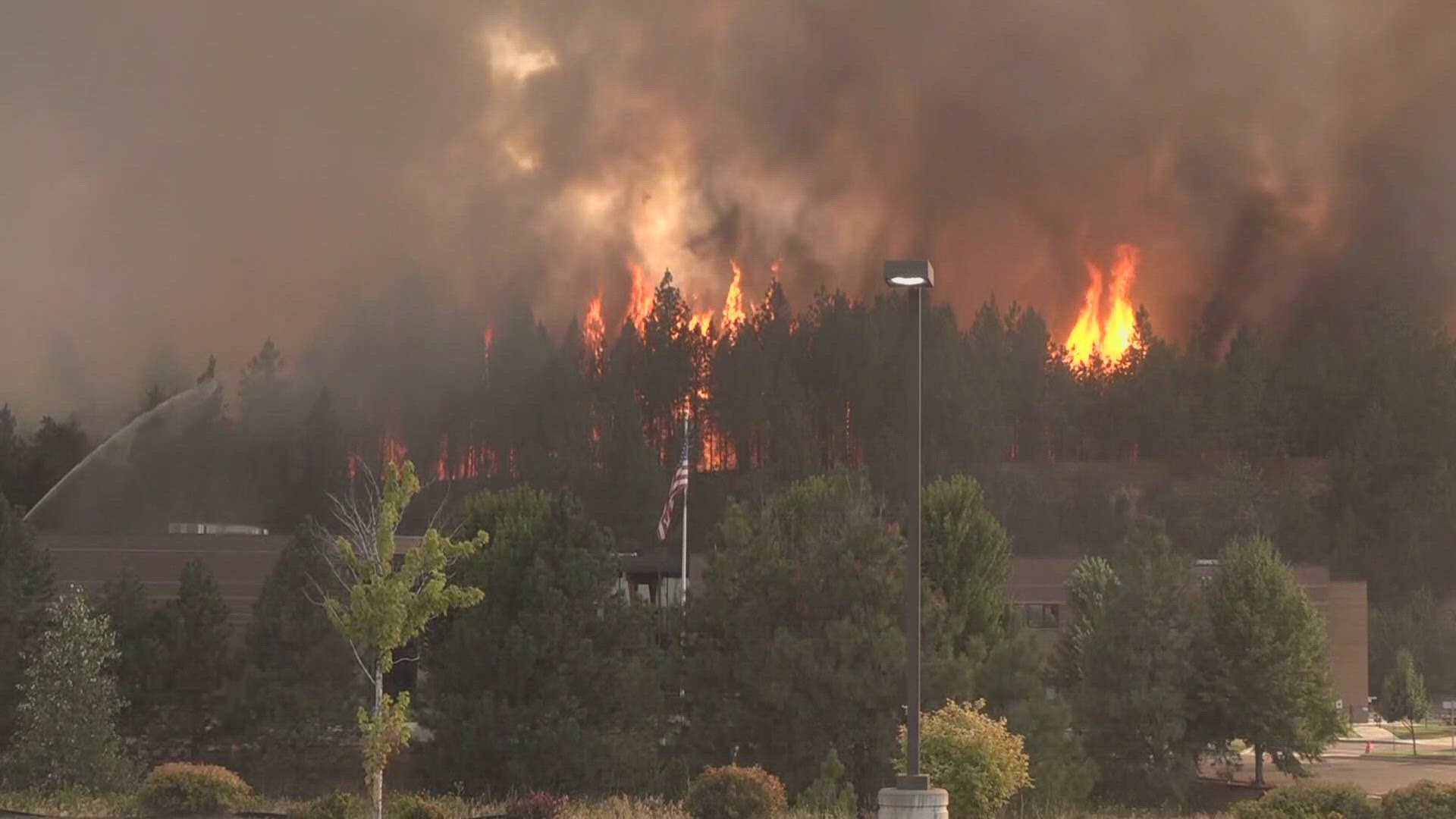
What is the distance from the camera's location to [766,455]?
120688 millimetres

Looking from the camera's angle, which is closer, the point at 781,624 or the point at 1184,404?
the point at 781,624

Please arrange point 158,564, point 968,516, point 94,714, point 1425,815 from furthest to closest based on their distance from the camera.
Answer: point 158,564, point 968,516, point 94,714, point 1425,815

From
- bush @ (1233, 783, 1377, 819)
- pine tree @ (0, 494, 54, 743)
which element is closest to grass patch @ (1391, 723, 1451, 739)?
bush @ (1233, 783, 1377, 819)

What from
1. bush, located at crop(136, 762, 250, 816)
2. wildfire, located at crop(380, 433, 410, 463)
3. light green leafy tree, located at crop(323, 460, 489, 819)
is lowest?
bush, located at crop(136, 762, 250, 816)

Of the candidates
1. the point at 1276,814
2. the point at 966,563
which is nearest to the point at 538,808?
Answer: the point at 1276,814

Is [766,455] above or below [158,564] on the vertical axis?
above

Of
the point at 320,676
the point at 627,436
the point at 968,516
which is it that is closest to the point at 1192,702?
the point at 968,516

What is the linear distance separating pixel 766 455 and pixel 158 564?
5556 centimetres

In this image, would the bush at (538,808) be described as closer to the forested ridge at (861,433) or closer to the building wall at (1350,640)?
the forested ridge at (861,433)

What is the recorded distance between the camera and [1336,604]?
301ft

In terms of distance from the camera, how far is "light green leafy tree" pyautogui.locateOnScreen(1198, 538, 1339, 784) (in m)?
49.5

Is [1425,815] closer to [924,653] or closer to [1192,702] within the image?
[924,653]

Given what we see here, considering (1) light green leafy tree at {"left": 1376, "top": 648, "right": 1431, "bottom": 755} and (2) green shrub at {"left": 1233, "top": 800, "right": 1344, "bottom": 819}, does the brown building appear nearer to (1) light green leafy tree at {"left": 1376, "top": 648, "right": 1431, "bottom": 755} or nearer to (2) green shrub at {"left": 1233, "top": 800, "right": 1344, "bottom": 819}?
(1) light green leafy tree at {"left": 1376, "top": 648, "right": 1431, "bottom": 755}

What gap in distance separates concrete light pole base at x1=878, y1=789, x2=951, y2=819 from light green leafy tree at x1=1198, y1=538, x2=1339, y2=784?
2989cm
